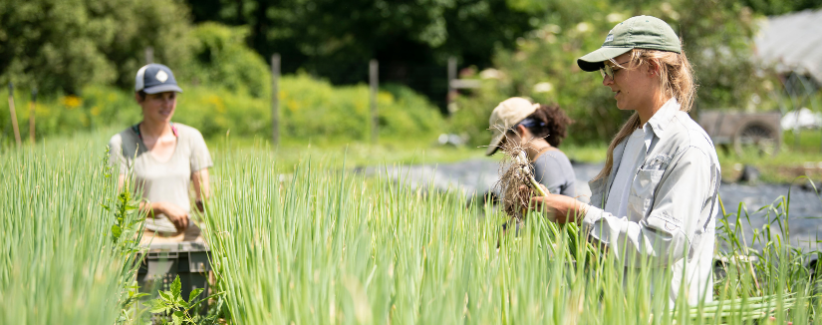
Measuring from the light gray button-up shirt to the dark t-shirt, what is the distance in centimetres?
72

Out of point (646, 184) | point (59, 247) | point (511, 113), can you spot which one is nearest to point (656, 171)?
point (646, 184)

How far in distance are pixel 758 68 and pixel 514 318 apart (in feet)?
32.7

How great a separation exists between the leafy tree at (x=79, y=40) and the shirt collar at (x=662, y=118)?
10.0 meters

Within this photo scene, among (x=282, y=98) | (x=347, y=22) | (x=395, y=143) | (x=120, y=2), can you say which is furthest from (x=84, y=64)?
(x=347, y=22)

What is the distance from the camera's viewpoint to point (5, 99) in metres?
7.48

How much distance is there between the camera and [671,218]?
4.92 feet

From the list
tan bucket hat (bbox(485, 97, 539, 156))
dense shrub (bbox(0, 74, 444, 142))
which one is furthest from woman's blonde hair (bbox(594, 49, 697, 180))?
dense shrub (bbox(0, 74, 444, 142))

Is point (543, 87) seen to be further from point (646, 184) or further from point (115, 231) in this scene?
point (115, 231)

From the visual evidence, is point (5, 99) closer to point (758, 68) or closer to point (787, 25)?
point (758, 68)

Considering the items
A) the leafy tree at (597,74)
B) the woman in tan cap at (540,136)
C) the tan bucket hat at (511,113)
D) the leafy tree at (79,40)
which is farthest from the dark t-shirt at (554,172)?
the leafy tree at (79,40)

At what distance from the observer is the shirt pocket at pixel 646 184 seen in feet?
5.19

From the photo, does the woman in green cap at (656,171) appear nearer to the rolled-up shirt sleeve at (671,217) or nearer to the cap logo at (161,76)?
the rolled-up shirt sleeve at (671,217)

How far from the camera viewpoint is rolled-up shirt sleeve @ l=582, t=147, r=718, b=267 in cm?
150

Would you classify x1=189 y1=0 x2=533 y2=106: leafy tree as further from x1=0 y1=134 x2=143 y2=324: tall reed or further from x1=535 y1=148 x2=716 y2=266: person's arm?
x1=535 y1=148 x2=716 y2=266: person's arm
